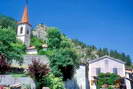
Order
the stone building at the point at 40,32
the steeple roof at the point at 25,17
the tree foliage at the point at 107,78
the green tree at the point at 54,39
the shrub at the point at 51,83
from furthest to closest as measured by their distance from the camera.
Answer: the stone building at the point at 40,32
the steeple roof at the point at 25,17
the green tree at the point at 54,39
the tree foliage at the point at 107,78
the shrub at the point at 51,83

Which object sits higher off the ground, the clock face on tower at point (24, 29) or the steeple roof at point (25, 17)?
the steeple roof at point (25, 17)

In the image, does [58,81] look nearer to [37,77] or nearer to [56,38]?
[37,77]

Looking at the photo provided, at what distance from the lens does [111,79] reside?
1300 inches

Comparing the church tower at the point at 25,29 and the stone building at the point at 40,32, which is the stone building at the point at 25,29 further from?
the stone building at the point at 40,32

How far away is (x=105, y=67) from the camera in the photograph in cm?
3616

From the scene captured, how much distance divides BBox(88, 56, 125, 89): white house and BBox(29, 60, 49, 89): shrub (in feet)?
55.0

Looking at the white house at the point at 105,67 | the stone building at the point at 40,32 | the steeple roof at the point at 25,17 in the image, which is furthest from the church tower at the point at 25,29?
the white house at the point at 105,67

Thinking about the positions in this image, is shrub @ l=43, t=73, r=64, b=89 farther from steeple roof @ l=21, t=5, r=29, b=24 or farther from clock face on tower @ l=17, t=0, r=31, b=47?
steeple roof @ l=21, t=5, r=29, b=24

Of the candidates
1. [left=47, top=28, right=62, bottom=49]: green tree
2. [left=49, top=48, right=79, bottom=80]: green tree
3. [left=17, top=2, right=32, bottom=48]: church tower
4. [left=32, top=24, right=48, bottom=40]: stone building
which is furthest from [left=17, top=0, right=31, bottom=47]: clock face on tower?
[left=49, top=48, right=79, bottom=80]: green tree

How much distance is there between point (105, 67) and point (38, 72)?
19108mm

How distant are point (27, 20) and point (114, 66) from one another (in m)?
38.8

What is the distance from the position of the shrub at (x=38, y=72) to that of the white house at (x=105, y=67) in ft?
55.0

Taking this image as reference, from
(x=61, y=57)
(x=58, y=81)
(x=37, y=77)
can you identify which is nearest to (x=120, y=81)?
(x=61, y=57)

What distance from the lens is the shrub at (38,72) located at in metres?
20.9
